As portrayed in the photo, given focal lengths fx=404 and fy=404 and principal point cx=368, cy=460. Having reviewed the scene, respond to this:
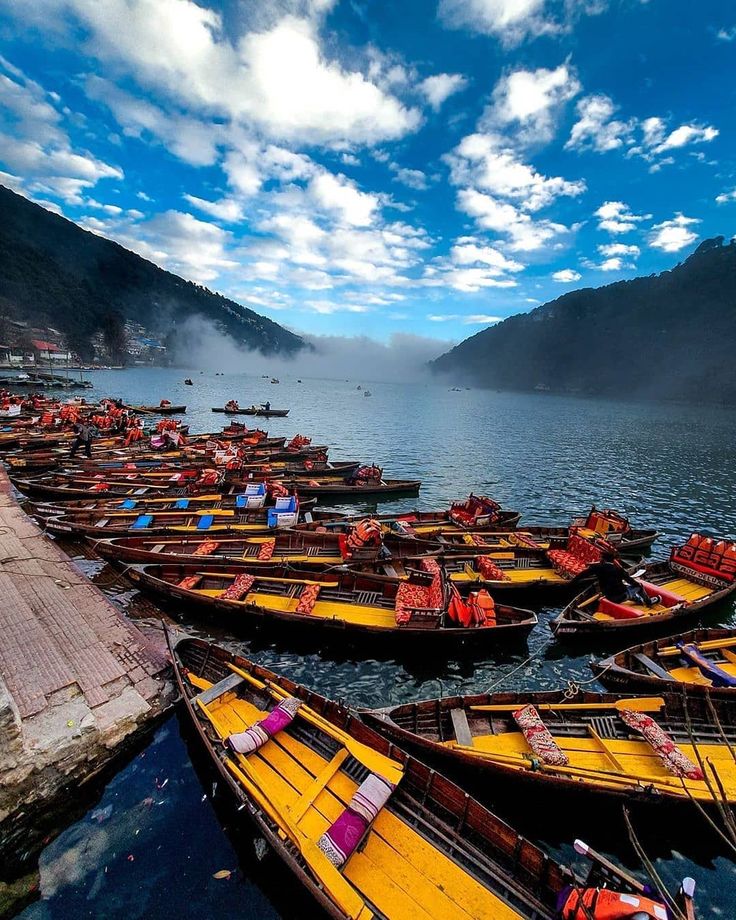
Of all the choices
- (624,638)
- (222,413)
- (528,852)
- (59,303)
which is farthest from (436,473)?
(59,303)

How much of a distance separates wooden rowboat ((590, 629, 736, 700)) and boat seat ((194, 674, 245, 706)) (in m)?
10.5

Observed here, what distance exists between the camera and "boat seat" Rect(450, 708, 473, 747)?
916cm

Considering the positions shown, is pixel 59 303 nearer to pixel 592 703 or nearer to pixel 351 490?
pixel 351 490

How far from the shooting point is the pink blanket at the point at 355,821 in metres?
6.67

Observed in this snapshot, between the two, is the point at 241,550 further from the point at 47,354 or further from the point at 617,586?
the point at 47,354

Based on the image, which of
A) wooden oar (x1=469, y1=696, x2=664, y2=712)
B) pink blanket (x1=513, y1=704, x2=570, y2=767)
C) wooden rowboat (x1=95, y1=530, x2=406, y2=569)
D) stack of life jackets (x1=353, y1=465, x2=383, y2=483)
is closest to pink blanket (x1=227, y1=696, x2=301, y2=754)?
wooden oar (x1=469, y1=696, x2=664, y2=712)

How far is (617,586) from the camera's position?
15844 millimetres

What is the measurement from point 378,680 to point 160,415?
240ft

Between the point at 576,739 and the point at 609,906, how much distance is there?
4799 mm

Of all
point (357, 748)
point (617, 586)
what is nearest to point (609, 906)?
point (357, 748)

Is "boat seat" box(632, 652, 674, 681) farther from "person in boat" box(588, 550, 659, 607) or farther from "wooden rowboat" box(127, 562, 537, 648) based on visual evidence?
"person in boat" box(588, 550, 659, 607)

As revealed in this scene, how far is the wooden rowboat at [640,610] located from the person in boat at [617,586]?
207mm

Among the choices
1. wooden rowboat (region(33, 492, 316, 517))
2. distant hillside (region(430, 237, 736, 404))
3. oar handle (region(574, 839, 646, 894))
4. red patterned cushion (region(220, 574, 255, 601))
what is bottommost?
wooden rowboat (region(33, 492, 316, 517))

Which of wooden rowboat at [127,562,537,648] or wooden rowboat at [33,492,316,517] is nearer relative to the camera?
wooden rowboat at [127,562,537,648]
